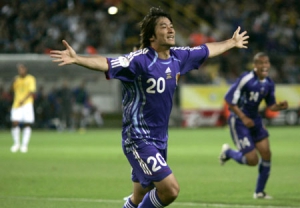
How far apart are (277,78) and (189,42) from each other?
4.58 m

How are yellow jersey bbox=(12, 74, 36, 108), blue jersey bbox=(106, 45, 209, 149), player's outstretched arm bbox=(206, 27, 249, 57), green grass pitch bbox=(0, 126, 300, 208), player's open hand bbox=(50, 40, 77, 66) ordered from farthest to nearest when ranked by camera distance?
yellow jersey bbox=(12, 74, 36, 108) → green grass pitch bbox=(0, 126, 300, 208) → player's outstretched arm bbox=(206, 27, 249, 57) → blue jersey bbox=(106, 45, 209, 149) → player's open hand bbox=(50, 40, 77, 66)

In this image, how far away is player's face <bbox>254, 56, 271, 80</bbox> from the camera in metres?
11.6

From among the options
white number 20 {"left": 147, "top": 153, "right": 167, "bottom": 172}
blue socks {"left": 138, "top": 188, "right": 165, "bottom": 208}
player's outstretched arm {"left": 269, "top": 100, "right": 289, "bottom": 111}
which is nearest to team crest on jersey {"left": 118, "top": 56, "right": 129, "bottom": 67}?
white number 20 {"left": 147, "top": 153, "right": 167, "bottom": 172}

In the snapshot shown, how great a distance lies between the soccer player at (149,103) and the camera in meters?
7.04

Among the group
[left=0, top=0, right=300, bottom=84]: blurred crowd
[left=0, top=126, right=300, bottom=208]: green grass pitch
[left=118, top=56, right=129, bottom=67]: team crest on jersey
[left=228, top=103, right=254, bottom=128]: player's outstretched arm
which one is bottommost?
[left=0, top=126, right=300, bottom=208]: green grass pitch

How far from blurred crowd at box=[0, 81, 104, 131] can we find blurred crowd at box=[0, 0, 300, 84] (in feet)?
→ 6.93

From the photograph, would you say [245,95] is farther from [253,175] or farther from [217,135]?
[217,135]

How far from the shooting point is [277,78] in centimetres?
3491

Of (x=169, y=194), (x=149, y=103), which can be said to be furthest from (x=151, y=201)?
(x=149, y=103)

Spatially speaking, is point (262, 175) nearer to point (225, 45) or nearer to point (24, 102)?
point (225, 45)

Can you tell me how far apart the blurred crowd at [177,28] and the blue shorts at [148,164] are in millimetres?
25534

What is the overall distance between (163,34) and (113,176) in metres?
7.31

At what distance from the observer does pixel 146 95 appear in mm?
7215

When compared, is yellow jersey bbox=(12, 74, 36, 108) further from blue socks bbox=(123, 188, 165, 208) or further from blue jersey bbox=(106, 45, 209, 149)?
blue socks bbox=(123, 188, 165, 208)
